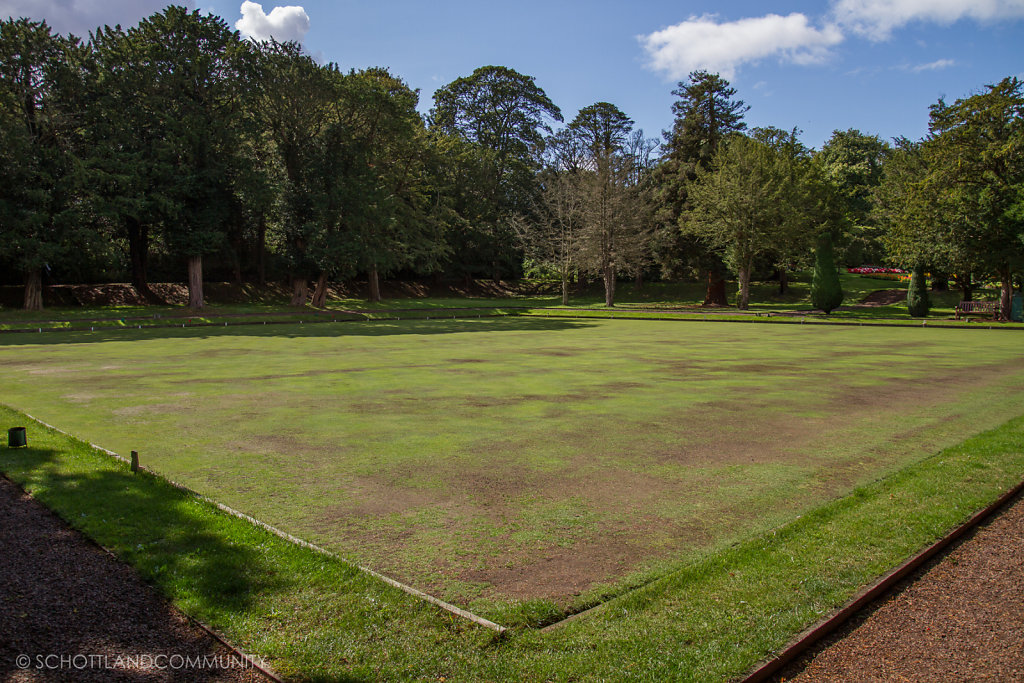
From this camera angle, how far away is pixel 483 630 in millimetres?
3490

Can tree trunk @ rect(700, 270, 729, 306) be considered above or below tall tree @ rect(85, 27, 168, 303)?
below

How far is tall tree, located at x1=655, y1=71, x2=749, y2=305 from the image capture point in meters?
48.2

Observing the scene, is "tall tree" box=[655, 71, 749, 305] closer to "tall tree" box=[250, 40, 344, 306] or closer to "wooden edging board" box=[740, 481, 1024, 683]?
"tall tree" box=[250, 40, 344, 306]

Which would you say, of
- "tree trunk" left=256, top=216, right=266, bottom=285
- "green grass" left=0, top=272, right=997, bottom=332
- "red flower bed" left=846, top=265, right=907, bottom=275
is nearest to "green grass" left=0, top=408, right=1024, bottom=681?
"green grass" left=0, top=272, right=997, bottom=332

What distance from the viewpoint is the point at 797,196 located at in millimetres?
43000

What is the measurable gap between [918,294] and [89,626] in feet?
133

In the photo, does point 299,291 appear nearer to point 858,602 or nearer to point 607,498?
point 607,498

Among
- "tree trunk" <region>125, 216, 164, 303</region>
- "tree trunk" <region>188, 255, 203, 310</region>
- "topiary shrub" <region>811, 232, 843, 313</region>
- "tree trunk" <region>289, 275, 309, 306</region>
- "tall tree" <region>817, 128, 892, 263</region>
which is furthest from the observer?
"tall tree" <region>817, 128, 892, 263</region>

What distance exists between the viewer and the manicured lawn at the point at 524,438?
15.6 feet

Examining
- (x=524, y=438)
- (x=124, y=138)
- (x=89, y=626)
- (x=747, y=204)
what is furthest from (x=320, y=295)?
(x=89, y=626)

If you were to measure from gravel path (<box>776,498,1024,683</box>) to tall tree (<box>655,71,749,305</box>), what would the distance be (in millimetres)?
44807

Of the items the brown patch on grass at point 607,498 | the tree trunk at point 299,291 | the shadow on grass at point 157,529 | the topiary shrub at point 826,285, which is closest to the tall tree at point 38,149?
the tree trunk at point 299,291

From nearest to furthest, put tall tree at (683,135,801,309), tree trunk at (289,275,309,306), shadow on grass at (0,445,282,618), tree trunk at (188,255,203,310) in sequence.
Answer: shadow on grass at (0,445,282,618) → tree trunk at (188,255,203,310) → tree trunk at (289,275,309,306) → tall tree at (683,135,801,309)

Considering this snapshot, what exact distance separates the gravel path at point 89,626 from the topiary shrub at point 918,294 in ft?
131
